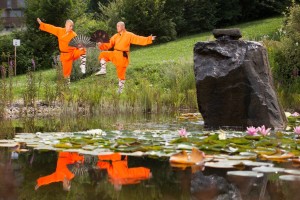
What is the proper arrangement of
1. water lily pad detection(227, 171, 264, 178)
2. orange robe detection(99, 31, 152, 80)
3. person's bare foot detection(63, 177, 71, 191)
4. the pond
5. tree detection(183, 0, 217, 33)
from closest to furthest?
the pond, person's bare foot detection(63, 177, 71, 191), water lily pad detection(227, 171, 264, 178), orange robe detection(99, 31, 152, 80), tree detection(183, 0, 217, 33)

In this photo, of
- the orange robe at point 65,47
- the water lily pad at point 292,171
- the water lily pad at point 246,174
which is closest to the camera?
the water lily pad at point 246,174

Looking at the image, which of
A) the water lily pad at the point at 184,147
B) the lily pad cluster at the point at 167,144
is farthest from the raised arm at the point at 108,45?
the water lily pad at the point at 184,147

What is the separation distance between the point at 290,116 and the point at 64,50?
7.10 m

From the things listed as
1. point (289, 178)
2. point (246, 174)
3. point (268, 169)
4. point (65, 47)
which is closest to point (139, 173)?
point (246, 174)

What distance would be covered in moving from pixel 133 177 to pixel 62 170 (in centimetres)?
70

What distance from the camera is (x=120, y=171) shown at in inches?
187

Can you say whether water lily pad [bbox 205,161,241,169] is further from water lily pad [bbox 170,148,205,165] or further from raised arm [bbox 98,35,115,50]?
raised arm [bbox 98,35,115,50]

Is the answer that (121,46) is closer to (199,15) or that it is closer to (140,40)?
(140,40)

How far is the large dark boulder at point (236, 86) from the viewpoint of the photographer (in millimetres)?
8539

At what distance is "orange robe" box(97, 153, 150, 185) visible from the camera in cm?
435

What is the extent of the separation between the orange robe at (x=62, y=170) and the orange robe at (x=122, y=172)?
271 millimetres

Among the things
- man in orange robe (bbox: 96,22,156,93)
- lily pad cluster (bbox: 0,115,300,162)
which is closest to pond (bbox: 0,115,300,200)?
lily pad cluster (bbox: 0,115,300,162)

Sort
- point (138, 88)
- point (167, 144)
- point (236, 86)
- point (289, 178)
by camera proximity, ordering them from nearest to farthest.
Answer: point (289, 178) → point (167, 144) → point (236, 86) → point (138, 88)

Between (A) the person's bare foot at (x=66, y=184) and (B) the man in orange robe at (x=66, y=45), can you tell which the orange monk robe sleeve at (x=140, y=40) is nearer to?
(B) the man in orange robe at (x=66, y=45)
